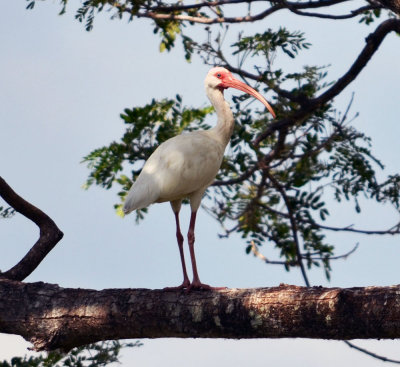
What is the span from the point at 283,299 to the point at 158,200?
2.07 meters

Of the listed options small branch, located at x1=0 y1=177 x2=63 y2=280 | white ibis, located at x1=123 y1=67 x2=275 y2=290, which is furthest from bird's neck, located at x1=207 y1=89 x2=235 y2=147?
small branch, located at x1=0 y1=177 x2=63 y2=280

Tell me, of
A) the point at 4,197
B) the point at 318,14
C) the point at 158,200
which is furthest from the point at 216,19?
the point at 4,197

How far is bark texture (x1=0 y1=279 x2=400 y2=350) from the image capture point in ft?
16.3

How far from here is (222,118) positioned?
25.1 feet

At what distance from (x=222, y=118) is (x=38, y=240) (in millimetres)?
1973

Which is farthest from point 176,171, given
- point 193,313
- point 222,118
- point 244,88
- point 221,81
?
point 193,313

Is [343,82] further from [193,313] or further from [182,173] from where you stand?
[193,313]

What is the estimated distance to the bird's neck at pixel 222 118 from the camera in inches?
298

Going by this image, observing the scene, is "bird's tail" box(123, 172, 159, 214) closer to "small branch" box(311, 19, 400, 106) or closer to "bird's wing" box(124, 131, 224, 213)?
"bird's wing" box(124, 131, 224, 213)

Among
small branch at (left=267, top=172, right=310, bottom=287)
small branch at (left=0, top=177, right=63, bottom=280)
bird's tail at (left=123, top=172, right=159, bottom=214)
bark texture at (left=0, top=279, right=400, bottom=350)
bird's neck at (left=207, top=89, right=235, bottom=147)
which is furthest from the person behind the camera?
small branch at (left=267, top=172, right=310, bottom=287)

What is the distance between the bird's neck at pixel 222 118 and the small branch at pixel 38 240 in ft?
5.40

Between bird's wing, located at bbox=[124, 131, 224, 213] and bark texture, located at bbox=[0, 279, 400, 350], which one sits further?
bird's wing, located at bbox=[124, 131, 224, 213]

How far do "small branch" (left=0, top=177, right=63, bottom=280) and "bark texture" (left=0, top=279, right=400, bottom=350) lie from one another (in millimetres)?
629

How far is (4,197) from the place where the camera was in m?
6.57
